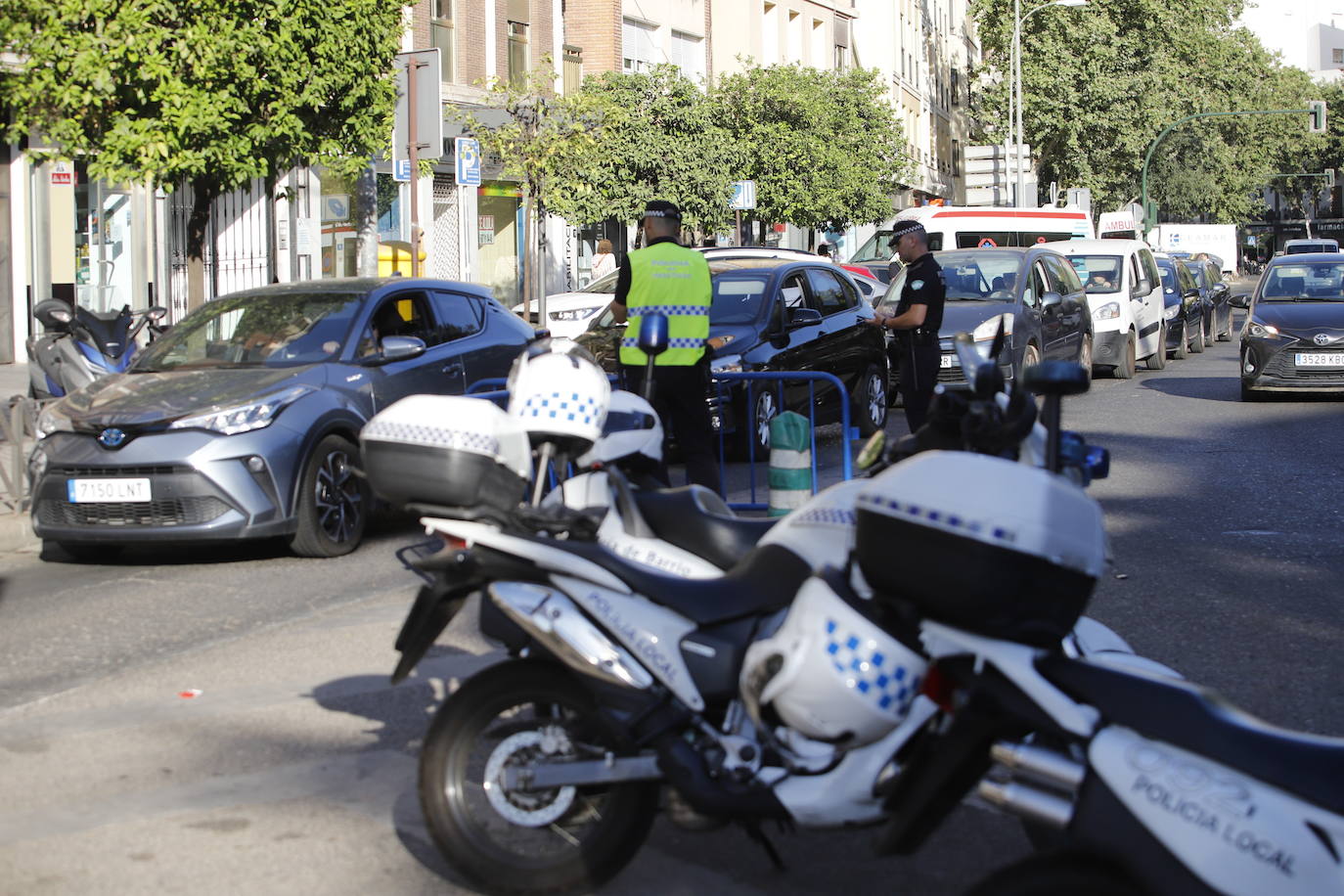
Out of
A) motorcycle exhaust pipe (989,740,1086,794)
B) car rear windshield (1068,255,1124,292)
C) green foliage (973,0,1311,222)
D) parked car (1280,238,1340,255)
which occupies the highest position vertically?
green foliage (973,0,1311,222)

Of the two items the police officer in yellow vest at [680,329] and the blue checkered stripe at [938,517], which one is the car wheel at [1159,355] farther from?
the blue checkered stripe at [938,517]

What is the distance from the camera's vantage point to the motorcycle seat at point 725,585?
379 centimetres

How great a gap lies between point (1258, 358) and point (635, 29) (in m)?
23.9

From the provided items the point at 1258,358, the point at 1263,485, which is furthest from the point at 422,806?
the point at 1258,358

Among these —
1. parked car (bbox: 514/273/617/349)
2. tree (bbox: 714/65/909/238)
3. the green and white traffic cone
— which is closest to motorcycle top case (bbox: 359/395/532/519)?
the green and white traffic cone

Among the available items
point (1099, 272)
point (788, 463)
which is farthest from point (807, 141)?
point (788, 463)

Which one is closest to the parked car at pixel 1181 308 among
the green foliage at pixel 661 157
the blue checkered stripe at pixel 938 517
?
the green foliage at pixel 661 157

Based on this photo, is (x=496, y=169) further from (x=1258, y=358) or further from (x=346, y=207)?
(x=1258, y=358)

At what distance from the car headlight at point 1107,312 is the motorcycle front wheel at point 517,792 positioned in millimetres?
18299

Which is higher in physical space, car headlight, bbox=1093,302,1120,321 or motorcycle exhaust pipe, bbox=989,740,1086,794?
car headlight, bbox=1093,302,1120,321

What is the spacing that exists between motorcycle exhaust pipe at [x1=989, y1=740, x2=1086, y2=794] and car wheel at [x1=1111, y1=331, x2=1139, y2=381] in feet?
62.1

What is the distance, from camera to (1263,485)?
441 inches

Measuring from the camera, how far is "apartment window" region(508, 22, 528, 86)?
3253cm

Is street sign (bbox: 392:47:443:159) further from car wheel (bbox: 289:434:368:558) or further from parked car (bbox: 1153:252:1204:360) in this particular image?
parked car (bbox: 1153:252:1204:360)
